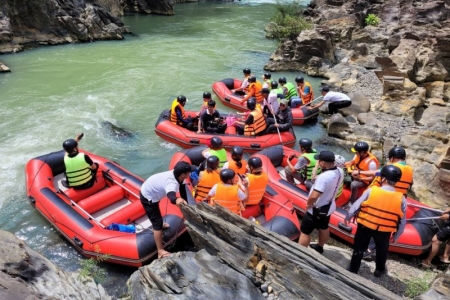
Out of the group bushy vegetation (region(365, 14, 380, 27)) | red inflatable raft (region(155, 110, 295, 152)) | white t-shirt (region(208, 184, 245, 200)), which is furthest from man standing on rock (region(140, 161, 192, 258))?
bushy vegetation (region(365, 14, 380, 27))

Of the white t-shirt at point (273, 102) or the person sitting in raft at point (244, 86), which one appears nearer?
the white t-shirt at point (273, 102)

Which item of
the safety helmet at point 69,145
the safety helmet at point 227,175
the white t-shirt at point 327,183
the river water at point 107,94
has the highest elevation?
the white t-shirt at point 327,183

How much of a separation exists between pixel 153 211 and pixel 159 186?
1.37 ft

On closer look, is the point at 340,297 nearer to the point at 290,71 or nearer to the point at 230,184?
the point at 230,184

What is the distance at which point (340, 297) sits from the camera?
9.70 ft

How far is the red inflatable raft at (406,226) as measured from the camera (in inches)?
213

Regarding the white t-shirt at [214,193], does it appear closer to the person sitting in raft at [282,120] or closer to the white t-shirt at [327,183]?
the white t-shirt at [327,183]

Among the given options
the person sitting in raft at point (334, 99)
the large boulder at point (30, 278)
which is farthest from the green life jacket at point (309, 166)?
the person sitting in raft at point (334, 99)

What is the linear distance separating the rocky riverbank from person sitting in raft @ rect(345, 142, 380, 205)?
105 centimetres

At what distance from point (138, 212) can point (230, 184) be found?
1803 mm

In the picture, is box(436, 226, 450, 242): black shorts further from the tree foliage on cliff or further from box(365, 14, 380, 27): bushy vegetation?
box(365, 14, 380, 27): bushy vegetation

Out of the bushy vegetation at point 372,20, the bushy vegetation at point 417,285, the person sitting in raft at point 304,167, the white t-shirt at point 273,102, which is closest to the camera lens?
the bushy vegetation at point 417,285

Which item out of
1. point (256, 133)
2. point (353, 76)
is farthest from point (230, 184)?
point (353, 76)

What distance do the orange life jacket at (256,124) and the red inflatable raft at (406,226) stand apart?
1.55 m
